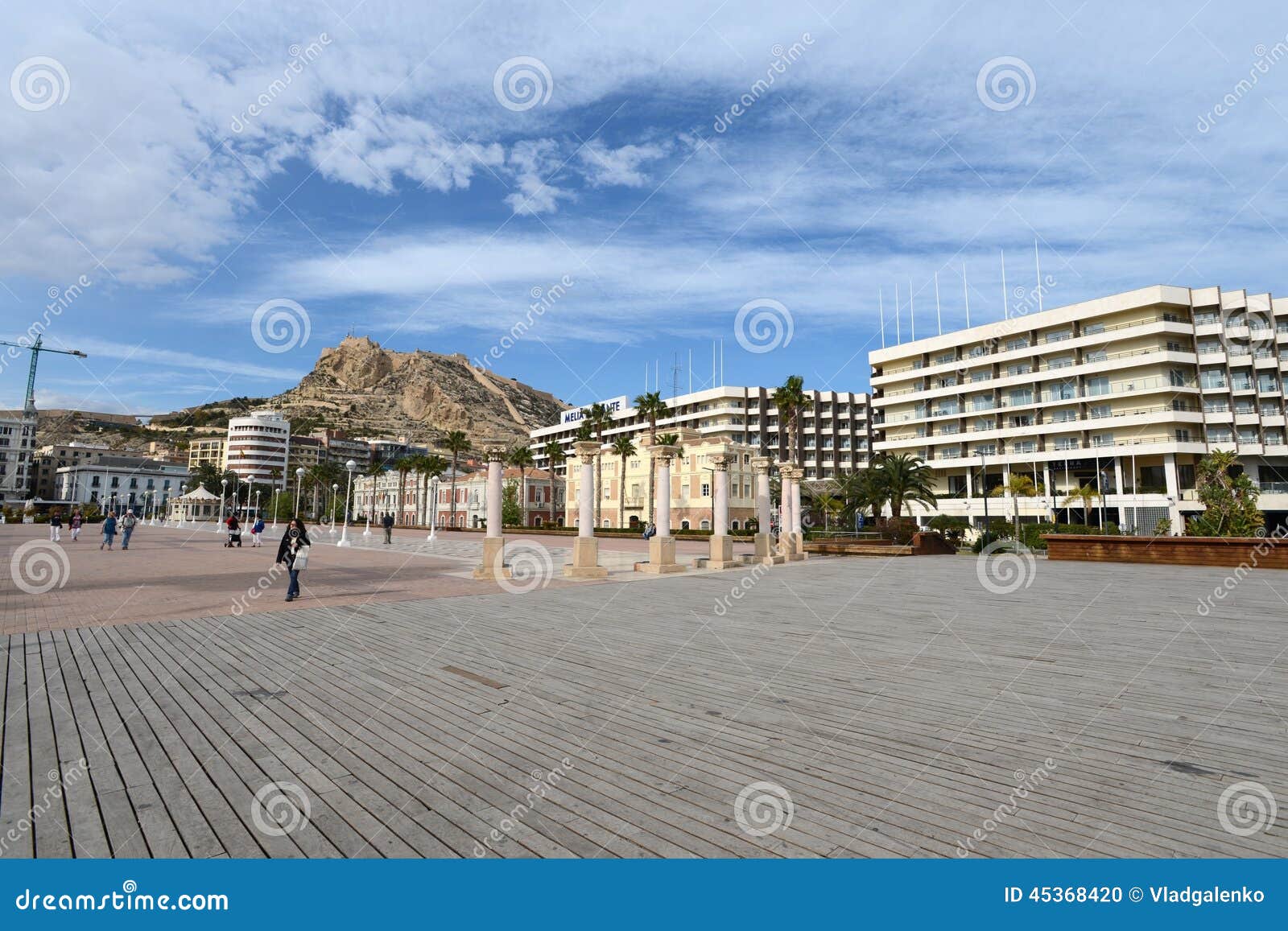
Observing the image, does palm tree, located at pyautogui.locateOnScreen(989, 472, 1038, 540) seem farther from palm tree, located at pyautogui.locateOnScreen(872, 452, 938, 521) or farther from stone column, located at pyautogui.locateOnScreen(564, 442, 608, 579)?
stone column, located at pyautogui.locateOnScreen(564, 442, 608, 579)

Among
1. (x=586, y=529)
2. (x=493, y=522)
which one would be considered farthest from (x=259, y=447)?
(x=586, y=529)

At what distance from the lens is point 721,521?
2547 centimetres

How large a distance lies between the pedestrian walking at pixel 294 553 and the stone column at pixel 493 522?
5303mm

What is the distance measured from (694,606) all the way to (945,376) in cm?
6726

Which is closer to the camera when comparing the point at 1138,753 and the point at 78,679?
the point at 1138,753

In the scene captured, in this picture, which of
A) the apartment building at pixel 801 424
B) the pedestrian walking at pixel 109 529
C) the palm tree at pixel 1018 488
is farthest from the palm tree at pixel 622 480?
the pedestrian walking at pixel 109 529

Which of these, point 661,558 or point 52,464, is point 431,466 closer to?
point 661,558

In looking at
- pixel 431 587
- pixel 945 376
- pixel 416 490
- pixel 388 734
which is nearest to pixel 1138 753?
pixel 388 734

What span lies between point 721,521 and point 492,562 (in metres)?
9.53

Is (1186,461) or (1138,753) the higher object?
(1186,461)

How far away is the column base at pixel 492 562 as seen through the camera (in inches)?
748

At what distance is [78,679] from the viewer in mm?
7004

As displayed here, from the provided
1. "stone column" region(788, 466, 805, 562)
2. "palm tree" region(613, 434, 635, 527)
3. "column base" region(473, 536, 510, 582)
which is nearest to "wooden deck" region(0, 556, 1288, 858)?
"column base" region(473, 536, 510, 582)
